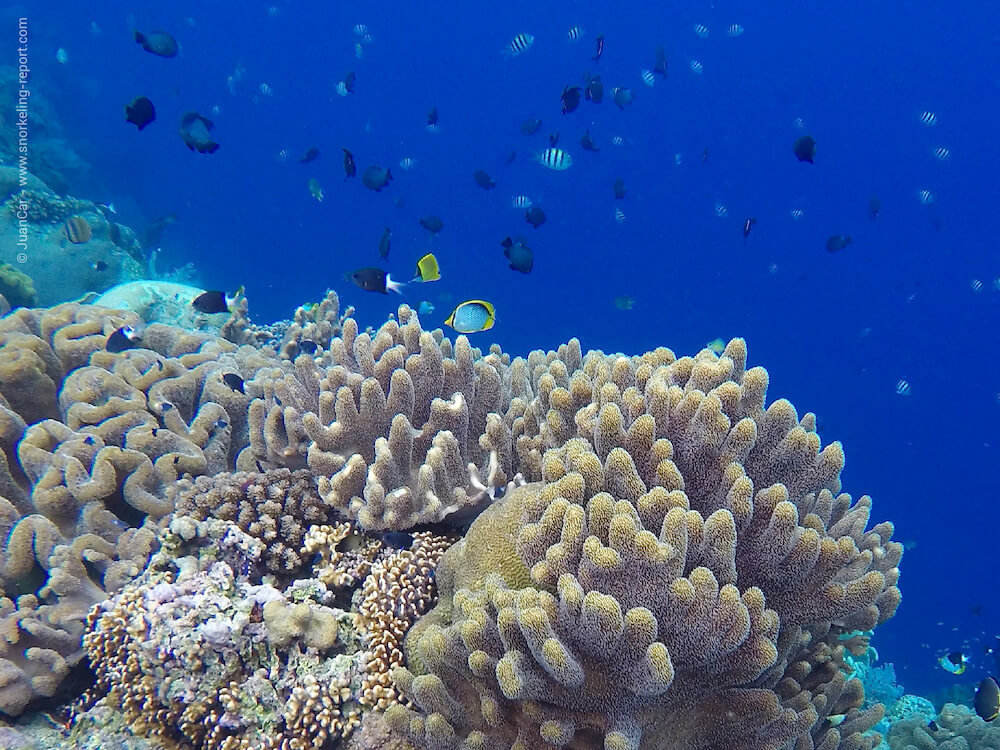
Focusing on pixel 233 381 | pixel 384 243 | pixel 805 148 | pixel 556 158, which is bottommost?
pixel 233 381

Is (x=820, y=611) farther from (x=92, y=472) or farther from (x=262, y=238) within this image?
(x=262, y=238)

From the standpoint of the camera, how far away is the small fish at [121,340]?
15.9ft

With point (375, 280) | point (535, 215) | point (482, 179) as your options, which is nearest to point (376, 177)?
point (535, 215)

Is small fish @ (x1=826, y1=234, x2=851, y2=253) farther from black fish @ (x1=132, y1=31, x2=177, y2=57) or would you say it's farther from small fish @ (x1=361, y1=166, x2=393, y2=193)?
black fish @ (x1=132, y1=31, x2=177, y2=57)

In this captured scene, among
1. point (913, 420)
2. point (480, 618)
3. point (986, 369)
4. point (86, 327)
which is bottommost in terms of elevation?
point (480, 618)

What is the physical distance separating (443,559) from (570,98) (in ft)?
34.8

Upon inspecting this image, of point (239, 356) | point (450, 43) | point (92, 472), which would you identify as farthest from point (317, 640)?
point (450, 43)

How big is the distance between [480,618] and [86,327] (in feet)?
15.4

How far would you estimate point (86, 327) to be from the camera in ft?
16.6

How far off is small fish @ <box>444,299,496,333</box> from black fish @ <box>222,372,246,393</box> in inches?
87.7

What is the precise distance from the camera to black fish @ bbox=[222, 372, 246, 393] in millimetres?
4520

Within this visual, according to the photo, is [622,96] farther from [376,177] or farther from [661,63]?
[376,177]

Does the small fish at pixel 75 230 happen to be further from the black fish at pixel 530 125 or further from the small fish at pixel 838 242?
the small fish at pixel 838 242

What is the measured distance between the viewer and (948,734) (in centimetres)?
720
